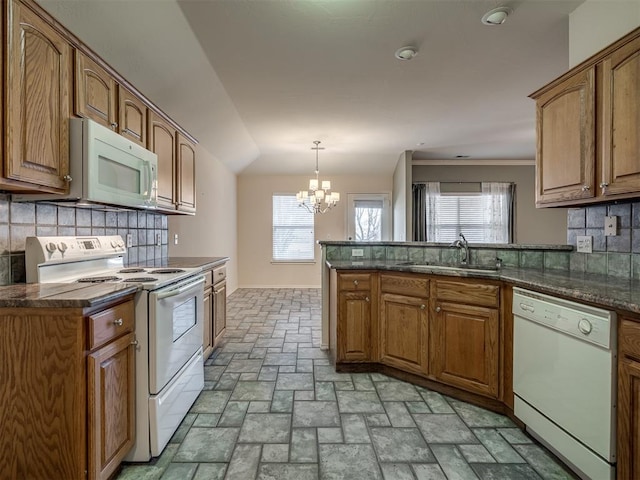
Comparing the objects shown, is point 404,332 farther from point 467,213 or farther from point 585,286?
point 467,213

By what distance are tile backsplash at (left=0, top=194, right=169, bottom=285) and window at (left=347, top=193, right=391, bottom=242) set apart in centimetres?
458

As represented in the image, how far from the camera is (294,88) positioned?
3.16 metres

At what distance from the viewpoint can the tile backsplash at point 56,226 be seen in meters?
1.57

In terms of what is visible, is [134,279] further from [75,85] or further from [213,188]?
[213,188]

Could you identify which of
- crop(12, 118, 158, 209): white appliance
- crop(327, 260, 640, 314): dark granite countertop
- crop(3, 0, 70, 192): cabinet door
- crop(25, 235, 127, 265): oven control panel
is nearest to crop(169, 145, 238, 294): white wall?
crop(25, 235, 127, 265): oven control panel

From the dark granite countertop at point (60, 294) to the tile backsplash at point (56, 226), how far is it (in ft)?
0.48

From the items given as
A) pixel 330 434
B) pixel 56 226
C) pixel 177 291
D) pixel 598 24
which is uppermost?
pixel 598 24

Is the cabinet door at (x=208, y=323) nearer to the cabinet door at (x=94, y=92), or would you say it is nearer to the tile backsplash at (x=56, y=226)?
the tile backsplash at (x=56, y=226)

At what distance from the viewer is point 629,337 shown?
1228 mm

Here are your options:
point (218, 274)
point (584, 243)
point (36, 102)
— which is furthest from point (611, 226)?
point (36, 102)

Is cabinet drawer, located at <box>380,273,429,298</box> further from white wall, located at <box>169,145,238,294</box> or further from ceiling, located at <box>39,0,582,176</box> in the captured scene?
white wall, located at <box>169,145,238,294</box>

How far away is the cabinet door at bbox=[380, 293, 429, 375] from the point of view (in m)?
2.32

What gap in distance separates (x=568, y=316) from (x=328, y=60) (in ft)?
8.10

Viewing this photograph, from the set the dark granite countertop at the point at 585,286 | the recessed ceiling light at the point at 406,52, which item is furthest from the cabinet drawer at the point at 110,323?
the recessed ceiling light at the point at 406,52
